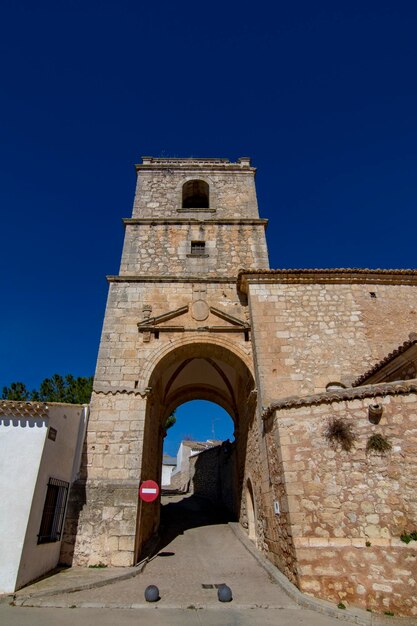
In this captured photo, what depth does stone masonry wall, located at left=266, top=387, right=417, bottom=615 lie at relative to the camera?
498 centimetres

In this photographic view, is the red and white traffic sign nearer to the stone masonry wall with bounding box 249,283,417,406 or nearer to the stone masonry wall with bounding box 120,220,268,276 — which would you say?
the stone masonry wall with bounding box 249,283,417,406

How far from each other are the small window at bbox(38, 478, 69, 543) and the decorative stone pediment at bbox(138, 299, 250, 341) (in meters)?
4.07

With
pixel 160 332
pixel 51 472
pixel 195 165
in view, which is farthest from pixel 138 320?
pixel 195 165

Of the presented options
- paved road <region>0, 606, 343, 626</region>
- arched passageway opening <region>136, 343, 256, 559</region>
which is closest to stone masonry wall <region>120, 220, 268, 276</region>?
arched passageway opening <region>136, 343, 256, 559</region>

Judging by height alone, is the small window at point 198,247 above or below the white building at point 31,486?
above

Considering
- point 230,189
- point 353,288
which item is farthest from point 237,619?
point 230,189

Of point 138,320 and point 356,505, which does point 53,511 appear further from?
point 356,505

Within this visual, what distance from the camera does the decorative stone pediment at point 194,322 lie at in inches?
378

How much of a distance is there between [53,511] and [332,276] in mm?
9009

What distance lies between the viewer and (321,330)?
29.2ft

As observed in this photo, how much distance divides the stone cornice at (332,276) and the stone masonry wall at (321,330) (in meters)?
0.14

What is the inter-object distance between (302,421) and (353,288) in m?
4.95

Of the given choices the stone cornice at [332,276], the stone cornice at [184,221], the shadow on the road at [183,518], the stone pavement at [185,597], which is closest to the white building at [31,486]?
the stone pavement at [185,597]

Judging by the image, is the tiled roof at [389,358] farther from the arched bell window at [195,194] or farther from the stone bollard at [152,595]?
the arched bell window at [195,194]
